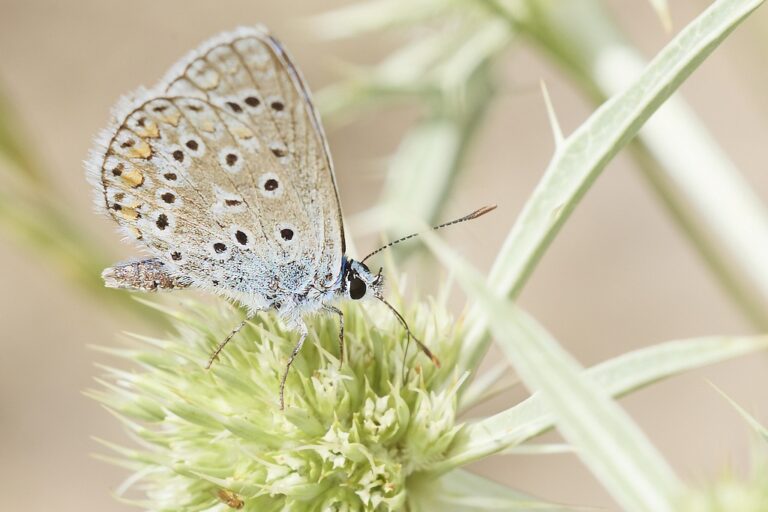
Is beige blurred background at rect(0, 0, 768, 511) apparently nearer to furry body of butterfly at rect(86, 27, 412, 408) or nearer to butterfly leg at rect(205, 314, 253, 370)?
furry body of butterfly at rect(86, 27, 412, 408)

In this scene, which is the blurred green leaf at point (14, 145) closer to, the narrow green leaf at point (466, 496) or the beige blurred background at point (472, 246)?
the narrow green leaf at point (466, 496)

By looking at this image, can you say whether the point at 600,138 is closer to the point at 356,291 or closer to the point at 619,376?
the point at 619,376

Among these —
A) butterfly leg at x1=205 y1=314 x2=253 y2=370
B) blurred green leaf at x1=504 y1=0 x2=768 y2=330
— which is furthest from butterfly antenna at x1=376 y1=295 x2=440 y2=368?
blurred green leaf at x1=504 y1=0 x2=768 y2=330

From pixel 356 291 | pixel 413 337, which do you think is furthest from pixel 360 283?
pixel 413 337

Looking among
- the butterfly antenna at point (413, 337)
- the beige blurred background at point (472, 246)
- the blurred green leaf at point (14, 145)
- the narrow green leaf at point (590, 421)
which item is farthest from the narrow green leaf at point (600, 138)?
the beige blurred background at point (472, 246)

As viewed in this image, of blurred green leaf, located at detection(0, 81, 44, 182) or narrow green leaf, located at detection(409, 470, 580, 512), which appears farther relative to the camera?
blurred green leaf, located at detection(0, 81, 44, 182)

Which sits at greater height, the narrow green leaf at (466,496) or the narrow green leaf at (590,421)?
the narrow green leaf at (466,496)

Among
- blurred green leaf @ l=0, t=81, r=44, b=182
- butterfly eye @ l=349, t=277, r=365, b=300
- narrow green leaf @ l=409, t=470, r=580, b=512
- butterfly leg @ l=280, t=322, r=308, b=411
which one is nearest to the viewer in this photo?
narrow green leaf @ l=409, t=470, r=580, b=512
